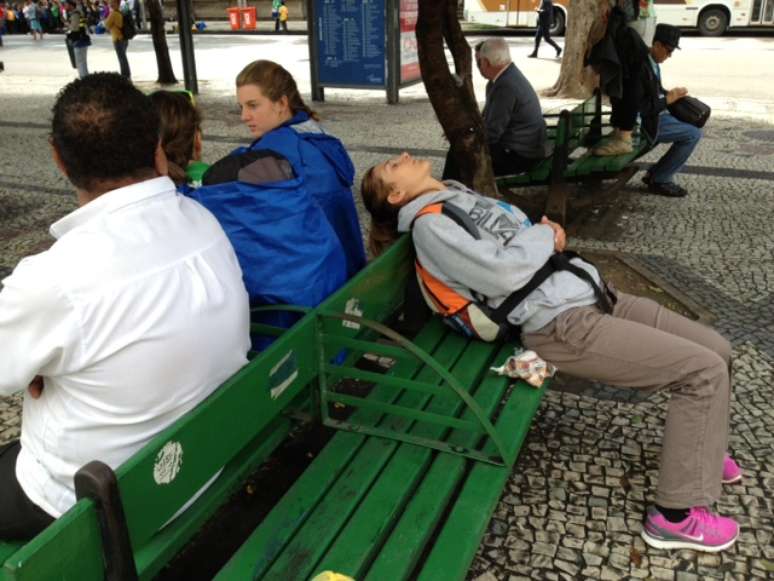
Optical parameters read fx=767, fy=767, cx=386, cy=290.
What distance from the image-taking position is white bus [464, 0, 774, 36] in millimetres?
20422

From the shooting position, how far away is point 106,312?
1517mm

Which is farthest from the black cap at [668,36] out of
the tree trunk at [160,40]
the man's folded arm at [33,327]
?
the tree trunk at [160,40]

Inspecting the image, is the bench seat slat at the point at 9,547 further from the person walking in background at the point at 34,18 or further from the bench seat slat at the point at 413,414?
the person walking in background at the point at 34,18

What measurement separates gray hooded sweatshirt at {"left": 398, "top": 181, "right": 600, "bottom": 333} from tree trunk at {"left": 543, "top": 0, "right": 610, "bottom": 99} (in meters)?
8.26

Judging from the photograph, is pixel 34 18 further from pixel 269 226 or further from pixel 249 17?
pixel 269 226

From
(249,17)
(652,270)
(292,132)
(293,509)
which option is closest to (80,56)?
(652,270)

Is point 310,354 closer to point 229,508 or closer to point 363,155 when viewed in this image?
point 229,508

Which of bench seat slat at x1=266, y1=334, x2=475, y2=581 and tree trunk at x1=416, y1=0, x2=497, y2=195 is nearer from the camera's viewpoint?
bench seat slat at x1=266, y1=334, x2=475, y2=581

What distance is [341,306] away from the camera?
7.91 feet

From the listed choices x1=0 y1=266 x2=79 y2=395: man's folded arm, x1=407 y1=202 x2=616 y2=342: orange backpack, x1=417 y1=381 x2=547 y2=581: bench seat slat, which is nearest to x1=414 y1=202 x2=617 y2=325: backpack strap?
x1=407 y1=202 x2=616 y2=342: orange backpack

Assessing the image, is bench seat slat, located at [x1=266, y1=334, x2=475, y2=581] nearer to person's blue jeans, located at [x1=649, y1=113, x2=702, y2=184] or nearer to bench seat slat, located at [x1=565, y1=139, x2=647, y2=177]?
bench seat slat, located at [x1=565, y1=139, x2=647, y2=177]

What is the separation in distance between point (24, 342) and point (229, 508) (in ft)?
4.51

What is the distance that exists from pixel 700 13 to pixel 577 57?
488 inches

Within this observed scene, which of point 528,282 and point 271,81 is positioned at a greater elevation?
point 271,81
